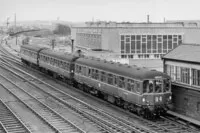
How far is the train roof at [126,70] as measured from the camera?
888 inches

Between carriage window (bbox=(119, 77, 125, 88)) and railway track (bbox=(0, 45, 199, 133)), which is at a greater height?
carriage window (bbox=(119, 77, 125, 88))

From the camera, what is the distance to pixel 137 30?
52781 mm

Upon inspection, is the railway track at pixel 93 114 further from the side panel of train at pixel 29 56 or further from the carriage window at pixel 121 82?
the side panel of train at pixel 29 56

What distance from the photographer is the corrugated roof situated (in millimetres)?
22188

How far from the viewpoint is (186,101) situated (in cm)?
2262

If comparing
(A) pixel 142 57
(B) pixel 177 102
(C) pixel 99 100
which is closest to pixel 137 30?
(A) pixel 142 57

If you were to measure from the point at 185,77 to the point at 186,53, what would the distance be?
1.75m

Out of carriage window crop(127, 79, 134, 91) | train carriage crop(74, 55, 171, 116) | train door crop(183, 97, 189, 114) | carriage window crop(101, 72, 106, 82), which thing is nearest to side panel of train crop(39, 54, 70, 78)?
train carriage crop(74, 55, 171, 116)

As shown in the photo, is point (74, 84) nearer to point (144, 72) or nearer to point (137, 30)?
point (144, 72)

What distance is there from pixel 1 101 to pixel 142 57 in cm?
2875

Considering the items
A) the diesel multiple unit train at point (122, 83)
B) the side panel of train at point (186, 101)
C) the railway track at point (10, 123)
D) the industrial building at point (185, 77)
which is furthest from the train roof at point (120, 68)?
the railway track at point (10, 123)

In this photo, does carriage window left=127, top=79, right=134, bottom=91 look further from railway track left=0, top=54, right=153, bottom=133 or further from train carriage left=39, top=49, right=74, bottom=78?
train carriage left=39, top=49, right=74, bottom=78

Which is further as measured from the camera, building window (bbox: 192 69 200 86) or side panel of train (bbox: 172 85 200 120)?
side panel of train (bbox: 172 85 200 120)

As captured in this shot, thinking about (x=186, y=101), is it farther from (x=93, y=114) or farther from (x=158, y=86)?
(x=93, y=114)
